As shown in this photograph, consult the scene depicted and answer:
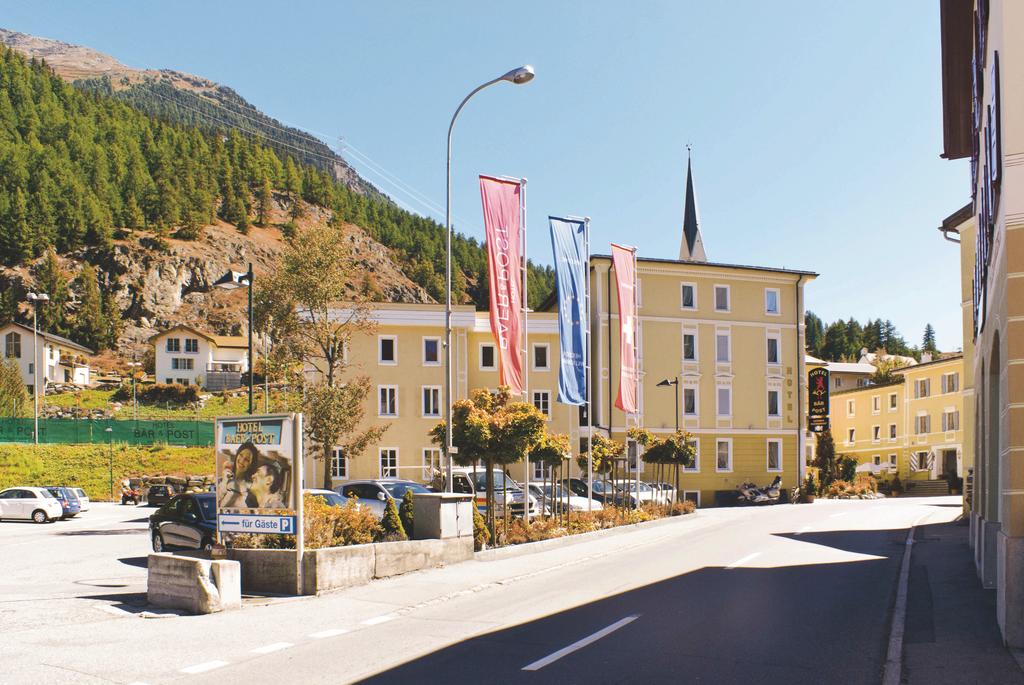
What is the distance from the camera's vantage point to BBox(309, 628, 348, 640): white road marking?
11344 mm

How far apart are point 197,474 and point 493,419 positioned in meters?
43.1

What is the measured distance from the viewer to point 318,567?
1469 centimetres

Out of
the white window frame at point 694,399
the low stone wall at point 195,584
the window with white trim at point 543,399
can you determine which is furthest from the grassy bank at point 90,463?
the low stone wall at point 195,584

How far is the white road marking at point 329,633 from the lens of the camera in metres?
11.3

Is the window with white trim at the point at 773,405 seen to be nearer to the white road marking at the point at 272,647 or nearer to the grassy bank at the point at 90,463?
the grassy bank at the point at 90,463

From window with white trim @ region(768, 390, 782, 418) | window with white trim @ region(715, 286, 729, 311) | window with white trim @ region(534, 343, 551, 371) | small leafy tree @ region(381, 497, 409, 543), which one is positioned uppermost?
window with white trim @ region(715, 286, 729, 311)

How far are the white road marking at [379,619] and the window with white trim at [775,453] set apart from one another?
167 feet

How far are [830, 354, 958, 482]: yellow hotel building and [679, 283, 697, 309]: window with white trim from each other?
20.3 meters

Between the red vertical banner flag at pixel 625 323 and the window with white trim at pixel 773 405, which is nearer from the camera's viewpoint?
the red vertical banner flag at pixel 625 323

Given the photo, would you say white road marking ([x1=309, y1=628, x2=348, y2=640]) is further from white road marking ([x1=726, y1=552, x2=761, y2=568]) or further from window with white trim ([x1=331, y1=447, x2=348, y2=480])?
window with white trim ([x1=331, y1=447, x2=348, y2=480])

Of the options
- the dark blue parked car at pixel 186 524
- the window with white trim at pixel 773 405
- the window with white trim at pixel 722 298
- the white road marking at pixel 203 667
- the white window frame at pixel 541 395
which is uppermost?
the window with white trim at pixel 722 298

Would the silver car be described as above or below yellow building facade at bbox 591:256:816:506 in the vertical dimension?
below

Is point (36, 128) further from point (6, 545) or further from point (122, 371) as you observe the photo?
point (6, 545)

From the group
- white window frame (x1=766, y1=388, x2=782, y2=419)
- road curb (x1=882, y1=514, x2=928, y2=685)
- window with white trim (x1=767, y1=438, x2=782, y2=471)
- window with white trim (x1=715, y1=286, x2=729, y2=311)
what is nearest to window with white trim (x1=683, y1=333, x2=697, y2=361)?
window with white trim (x1=715, y1=286, x2=729, y2=311)
